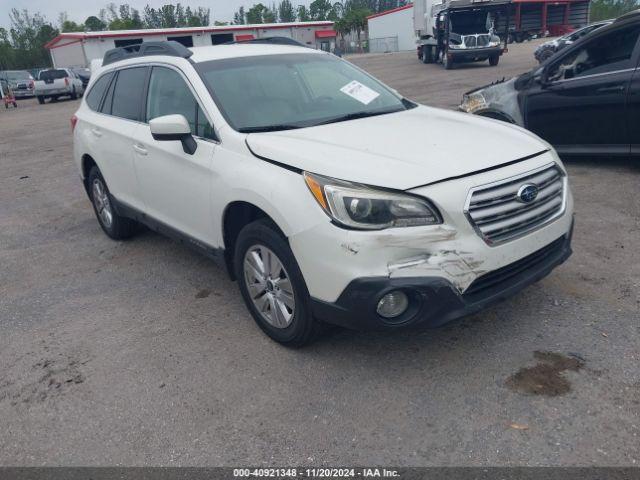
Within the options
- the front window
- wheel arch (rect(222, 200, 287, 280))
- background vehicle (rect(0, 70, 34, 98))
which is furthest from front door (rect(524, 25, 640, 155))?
the front window

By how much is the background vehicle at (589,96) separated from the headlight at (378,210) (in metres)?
4.33

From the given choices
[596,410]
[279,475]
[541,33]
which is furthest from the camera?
[541,33]

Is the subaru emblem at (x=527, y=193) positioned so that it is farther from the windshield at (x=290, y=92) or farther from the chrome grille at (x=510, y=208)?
the windshield at (x=290, y=92)

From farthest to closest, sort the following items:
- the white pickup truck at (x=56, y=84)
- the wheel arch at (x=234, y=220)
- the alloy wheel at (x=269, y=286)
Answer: the white pickup truck at (x=56, y=84), the wheel arch at (x=234, y=220), the alloy wheel at (x=269, y=286)

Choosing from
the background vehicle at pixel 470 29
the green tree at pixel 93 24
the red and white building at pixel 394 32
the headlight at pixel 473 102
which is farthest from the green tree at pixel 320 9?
the headlight at pixel 473 102

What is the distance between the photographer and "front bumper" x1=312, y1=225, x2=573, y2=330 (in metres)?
2.74

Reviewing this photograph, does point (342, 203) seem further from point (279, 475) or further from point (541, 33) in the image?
point (541, 33)

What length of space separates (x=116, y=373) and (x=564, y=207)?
9.36ft

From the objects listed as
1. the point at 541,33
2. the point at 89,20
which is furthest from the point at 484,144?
the point at 89,20

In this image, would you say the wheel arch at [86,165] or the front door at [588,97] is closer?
the wheel arch at [86,165]

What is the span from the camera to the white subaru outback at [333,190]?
9.11ft

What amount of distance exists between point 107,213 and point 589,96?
210 inches

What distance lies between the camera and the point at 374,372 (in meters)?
3.19

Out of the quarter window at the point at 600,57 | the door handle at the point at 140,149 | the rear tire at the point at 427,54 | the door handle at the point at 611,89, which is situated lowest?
the rear tire at the point at 427,54
